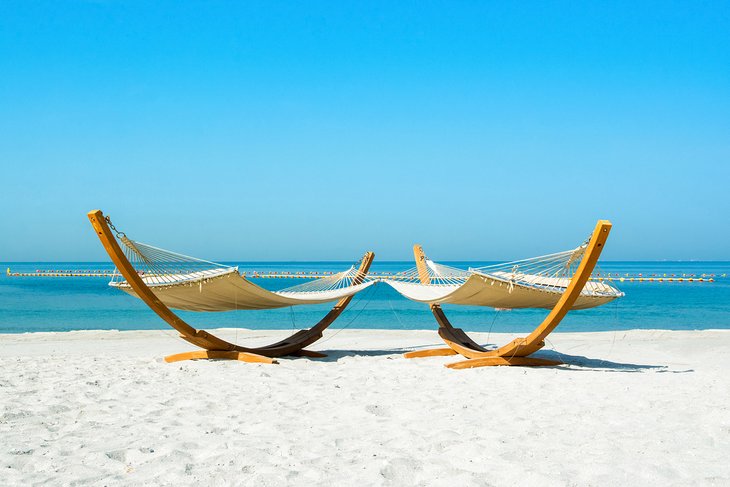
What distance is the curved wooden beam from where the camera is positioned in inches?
185

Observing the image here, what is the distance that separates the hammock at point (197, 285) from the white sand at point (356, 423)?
1.97 feet

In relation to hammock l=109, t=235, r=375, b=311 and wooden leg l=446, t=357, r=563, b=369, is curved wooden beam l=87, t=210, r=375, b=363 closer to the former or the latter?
hammock l=109, t=235, r=375, b=311

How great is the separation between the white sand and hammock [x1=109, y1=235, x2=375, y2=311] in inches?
23.6

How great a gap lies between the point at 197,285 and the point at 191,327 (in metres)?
0.55

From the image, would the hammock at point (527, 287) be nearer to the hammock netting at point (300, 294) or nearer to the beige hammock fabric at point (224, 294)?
the hammock netting at point (300, 294)

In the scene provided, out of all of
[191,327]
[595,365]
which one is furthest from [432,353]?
[191,327]

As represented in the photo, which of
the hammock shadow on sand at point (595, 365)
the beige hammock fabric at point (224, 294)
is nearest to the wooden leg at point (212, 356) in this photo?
the beige hammock fabric at point (224, 294)

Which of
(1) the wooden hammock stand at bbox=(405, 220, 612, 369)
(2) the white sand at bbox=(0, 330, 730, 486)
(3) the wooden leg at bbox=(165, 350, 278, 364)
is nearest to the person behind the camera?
(2) the white sand at bbox=(0, 330, 730, 486)

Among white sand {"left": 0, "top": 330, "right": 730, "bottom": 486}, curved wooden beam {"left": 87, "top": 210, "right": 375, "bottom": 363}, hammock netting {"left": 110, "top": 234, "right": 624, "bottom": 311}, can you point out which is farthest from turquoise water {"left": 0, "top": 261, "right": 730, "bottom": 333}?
white sand {"left": 0, "top": 330, "right": 730, "bottom": 486}

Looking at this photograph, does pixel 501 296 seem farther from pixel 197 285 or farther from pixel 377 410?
pixel 197 285

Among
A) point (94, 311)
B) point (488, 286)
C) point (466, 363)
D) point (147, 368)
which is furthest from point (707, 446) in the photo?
point (94, 311)

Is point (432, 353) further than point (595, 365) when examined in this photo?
Yes

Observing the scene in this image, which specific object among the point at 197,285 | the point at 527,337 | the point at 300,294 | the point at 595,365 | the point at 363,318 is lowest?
the point at 363,318

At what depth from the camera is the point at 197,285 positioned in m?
5.06
